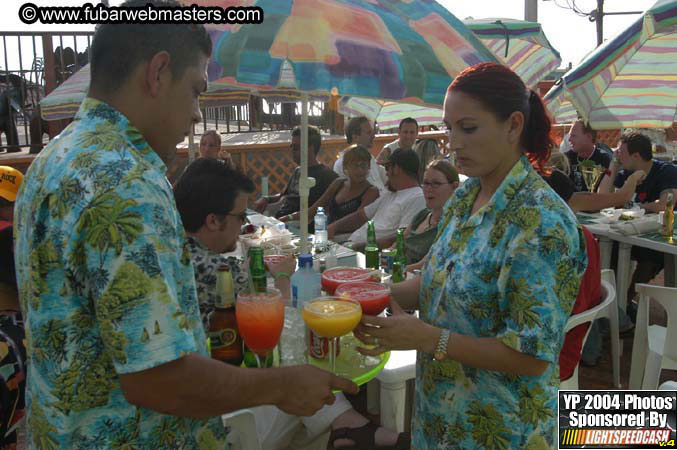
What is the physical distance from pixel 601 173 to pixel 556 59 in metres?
1.47

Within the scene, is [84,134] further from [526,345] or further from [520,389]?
[520,389]

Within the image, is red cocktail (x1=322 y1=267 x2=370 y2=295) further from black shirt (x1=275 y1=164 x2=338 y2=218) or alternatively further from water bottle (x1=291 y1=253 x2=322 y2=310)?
black shirt (x1=275 y1=164 x2=338 y2=218)

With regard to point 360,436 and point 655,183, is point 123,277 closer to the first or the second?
point 360,436

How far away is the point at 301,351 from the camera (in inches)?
77.9

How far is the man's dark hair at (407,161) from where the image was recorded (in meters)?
4.73

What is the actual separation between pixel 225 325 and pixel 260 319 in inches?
10.5

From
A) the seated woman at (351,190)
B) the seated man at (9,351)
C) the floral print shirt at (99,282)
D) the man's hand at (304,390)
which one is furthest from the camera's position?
the seated woman at (351,190)

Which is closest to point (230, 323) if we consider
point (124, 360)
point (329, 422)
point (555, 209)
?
point (124, 360)

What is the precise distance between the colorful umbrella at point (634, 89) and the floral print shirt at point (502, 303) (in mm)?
3931

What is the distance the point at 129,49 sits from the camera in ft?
3.70

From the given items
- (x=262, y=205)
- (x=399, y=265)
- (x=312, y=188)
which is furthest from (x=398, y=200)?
(x=262, y=205)

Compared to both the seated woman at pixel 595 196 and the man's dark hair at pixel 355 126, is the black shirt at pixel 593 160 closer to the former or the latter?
the seated woman at pixel 595 196

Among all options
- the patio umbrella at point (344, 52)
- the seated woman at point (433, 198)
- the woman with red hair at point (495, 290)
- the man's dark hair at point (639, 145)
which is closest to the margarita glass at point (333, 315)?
the woman with red hair at point (495, 290)

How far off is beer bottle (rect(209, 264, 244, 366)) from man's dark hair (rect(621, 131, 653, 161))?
5370 mm
